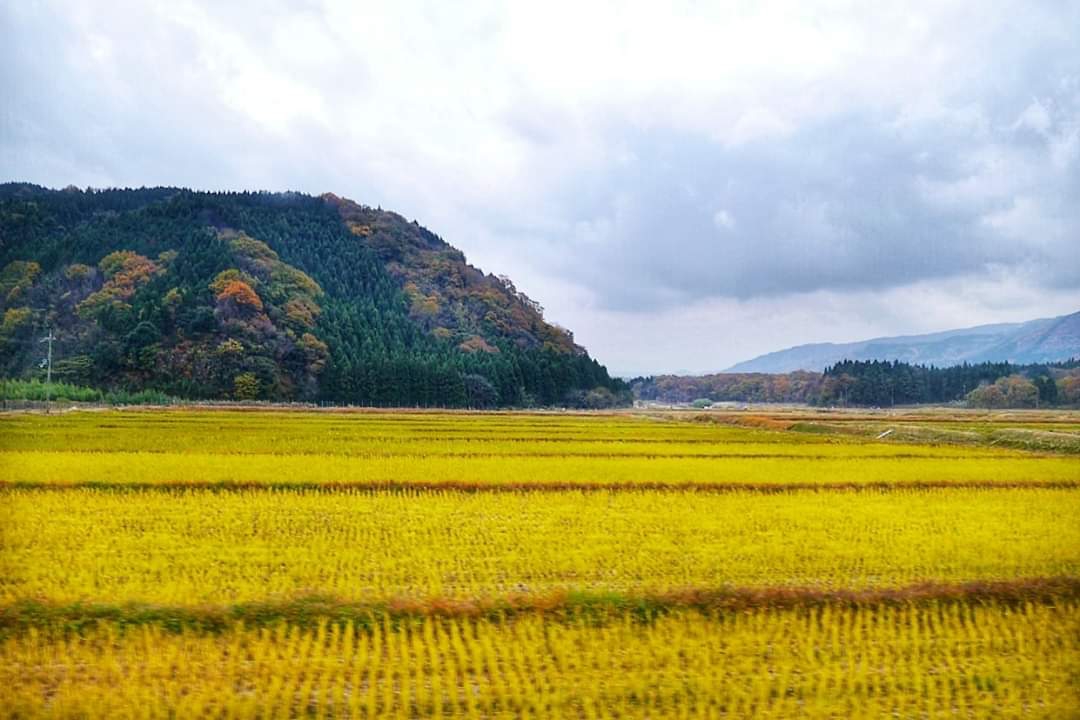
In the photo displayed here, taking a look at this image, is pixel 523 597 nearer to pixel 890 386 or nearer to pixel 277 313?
pixel 277 313

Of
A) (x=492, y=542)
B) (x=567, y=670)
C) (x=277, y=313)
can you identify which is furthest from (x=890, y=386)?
(x=567, y=670)

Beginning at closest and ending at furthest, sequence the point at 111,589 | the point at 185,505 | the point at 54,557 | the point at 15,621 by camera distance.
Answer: the point at 15,621 → the point at 111,589 → the point at 54,557 → the point at 185,505

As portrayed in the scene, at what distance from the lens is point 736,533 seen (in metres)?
12.3

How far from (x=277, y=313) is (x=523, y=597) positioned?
73115mm

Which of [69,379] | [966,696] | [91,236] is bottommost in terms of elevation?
[966,696]

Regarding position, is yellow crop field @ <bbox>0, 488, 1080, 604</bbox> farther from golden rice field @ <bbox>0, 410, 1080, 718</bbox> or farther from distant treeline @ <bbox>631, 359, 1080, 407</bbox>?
distant treeline @ <bbox>631, 359, 1080, 407</bbox>

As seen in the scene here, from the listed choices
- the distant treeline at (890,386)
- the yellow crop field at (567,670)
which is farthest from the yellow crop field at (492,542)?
the distant treeline at (890,386)

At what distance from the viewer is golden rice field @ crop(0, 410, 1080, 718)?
245 inches

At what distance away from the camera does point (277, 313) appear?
76.1 m

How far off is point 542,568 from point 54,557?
20.7 feet

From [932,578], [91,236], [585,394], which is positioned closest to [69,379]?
[91,236]

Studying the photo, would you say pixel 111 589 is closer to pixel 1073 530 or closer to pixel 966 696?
pixel 966 696

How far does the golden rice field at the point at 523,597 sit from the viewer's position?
6234 millimetres

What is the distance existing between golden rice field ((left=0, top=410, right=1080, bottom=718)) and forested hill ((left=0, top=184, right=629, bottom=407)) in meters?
20.5
